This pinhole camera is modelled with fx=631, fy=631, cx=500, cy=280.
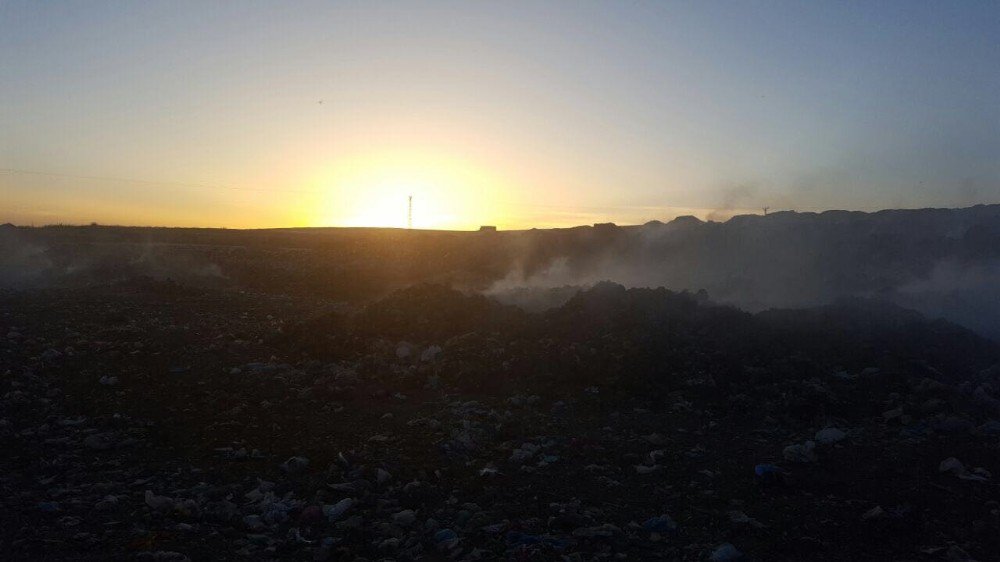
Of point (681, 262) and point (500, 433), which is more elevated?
point (681, 262)

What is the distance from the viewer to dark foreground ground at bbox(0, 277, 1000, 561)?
460 cm

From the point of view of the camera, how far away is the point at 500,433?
672cm

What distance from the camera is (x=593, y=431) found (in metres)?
7.01

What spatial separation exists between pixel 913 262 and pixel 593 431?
1804cm

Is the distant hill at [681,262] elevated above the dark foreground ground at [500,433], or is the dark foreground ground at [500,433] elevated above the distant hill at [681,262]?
the distant hill at [681,262]

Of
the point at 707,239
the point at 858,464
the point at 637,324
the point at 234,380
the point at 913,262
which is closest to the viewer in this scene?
the point at 858,464

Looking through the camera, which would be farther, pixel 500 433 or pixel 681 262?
pixel 681 262

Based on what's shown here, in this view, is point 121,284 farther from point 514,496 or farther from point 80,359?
point 514,496

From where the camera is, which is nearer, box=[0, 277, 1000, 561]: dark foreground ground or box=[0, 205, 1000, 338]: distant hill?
box=[0, 277, 1000, 561]: dark foreground ground

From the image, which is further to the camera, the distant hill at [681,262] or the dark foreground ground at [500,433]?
the distant hill at [681,262]

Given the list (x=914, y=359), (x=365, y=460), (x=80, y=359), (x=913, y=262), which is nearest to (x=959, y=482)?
(x=914, y=359)

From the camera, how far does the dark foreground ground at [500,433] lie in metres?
4.60

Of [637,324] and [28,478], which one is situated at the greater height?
[637,324]

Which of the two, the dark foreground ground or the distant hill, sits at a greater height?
the distant hill
